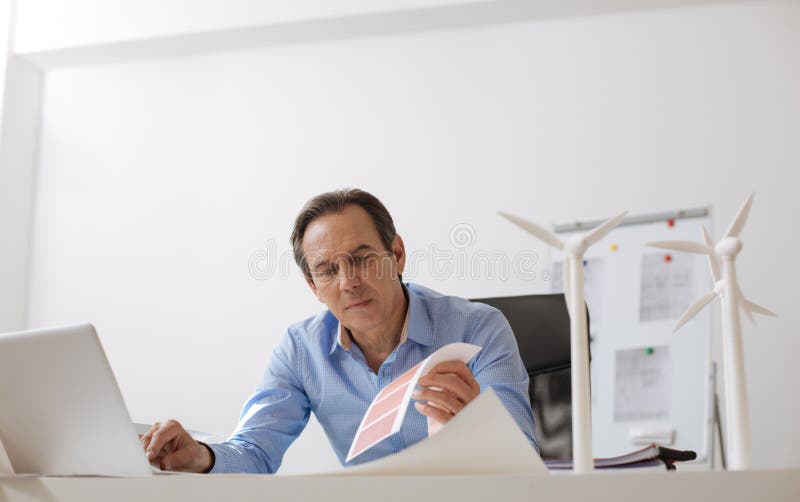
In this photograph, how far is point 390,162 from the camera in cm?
356

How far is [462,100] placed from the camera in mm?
3553

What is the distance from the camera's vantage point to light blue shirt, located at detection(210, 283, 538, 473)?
5.39 feet

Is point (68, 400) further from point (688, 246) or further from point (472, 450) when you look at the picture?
point (688, 246)

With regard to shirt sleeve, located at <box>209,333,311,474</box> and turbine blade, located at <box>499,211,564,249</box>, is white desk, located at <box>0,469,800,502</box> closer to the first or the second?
turbine blade, located at <box>499,211,564,249</box>

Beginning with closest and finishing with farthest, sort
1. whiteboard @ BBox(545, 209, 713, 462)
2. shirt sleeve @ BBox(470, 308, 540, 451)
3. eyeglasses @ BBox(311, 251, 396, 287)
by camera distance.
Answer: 1. shirt sleeve @ BBox(470, 308, 540, 451)
2. eyeglasses @ BBox(311, 251, 396, 287)
3. whiteboard @ BBox(545, 209, 713, 462)

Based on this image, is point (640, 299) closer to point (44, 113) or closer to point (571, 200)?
point (571, 200)

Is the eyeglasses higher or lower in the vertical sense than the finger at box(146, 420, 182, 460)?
higher

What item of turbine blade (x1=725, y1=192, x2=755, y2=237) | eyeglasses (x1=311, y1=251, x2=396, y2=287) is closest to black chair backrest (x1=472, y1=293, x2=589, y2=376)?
eyeglasses (x1=311, y1=251, x2=396, y2=287)

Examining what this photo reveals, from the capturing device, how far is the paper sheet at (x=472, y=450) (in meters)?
0.67

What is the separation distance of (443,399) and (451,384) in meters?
0.03

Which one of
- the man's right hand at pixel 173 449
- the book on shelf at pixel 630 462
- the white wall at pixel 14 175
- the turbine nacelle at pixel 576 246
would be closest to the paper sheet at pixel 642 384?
the book on shelf at pixel 630 462

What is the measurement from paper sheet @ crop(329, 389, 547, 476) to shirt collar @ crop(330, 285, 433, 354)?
41.5 inches

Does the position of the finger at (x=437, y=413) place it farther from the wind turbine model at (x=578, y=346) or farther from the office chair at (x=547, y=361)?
the office chair at (x=547, y=361)

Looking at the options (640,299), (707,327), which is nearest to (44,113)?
(640,299)
